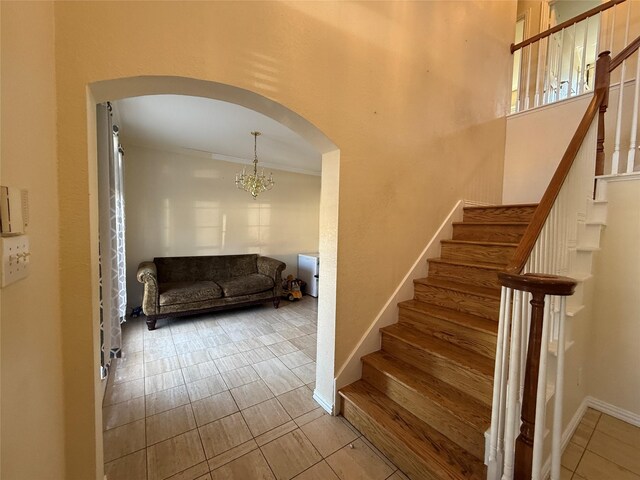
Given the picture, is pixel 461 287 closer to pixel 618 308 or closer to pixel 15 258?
pixel 618 308

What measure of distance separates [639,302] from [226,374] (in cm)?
326

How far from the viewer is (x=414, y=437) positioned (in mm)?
1464

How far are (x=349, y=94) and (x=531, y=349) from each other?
1.73 meters

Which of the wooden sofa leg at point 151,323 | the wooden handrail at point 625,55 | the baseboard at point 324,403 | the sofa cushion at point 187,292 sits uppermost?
the wooden handrail at point 625,55

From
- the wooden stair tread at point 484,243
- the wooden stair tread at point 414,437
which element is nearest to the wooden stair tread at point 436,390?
the wooden stair tread at point 414,437

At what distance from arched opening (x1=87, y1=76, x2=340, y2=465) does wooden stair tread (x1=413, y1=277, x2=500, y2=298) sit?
0.91 meters

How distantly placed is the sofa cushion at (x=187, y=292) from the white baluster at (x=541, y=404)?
3.52 m

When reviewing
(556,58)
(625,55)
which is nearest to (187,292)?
(625,55)

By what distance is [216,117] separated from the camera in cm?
289

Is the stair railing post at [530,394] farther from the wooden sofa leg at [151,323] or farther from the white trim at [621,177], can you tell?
the wooden sofa leg at [151,323]

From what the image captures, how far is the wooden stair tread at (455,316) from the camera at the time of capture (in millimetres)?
1712

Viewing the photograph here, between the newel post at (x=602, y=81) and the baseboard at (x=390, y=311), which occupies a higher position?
the newel post at (x=602, y=81)

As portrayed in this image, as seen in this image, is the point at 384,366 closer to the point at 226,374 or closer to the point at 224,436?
the point at 224,436

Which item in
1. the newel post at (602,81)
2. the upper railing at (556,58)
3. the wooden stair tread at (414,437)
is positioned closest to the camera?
the wooden stair tread at (414,437)
